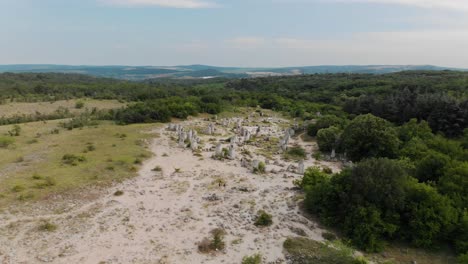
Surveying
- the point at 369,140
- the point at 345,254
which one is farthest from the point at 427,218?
the point at 369,140

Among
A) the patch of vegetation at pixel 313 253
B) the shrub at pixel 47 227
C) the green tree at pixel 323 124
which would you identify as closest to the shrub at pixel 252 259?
the patch of vegetation at pixel 313 253

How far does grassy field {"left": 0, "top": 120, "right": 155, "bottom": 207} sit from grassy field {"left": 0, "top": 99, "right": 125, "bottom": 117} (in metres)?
16.6

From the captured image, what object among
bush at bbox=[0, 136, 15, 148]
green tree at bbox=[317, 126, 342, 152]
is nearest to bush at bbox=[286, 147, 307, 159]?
green tree at bbox=[317, 126, 342, 152]

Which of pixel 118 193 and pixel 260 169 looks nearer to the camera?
pixel 118 193

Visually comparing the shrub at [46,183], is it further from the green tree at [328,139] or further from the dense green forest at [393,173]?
the green tree at [328,139]

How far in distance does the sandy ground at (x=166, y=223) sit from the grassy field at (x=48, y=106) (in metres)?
36.9

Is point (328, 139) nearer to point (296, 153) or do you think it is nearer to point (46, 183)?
point (296, 153)

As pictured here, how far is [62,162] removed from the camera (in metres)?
22.1

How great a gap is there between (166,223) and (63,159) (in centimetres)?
1193

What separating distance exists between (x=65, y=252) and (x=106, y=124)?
2780 cm

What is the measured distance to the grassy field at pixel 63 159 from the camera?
17.7 m

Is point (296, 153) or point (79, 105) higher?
point (79, 105)

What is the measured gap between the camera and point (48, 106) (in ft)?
176

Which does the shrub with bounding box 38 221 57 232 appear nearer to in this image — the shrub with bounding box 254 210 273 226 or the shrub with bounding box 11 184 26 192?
the shrub with bounding box 11 184 26 192
